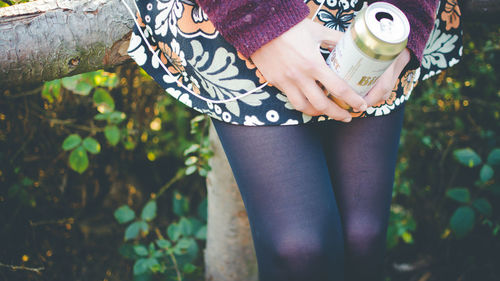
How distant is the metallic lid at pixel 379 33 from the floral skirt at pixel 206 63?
0.16 meters

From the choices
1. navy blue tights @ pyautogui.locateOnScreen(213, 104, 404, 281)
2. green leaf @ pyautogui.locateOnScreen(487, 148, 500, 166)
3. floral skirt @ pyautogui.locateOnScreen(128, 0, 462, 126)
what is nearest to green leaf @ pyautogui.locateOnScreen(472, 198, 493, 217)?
green leaf @ pyautogui.locateOnScreen(487, 148, 500, 166)

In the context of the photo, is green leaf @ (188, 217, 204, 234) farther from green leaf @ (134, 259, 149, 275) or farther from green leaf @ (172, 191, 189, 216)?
green leaf @ (134, 259, 149, 275)

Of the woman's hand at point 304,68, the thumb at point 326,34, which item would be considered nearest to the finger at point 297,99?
the woman's hand at point 304,68

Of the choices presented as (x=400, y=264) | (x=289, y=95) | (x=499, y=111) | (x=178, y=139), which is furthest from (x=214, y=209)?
(x=499, y=111)

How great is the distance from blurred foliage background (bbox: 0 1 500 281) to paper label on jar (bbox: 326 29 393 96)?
0.70 meters

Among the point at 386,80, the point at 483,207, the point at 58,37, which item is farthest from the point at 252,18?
the point at 483,207

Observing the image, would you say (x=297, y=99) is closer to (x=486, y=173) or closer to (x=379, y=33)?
(x=379, y=33)

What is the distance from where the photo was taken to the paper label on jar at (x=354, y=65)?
630 millimetres

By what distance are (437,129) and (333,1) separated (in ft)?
4.37

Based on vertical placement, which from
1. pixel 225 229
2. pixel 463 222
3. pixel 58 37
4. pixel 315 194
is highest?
pixel 58 37

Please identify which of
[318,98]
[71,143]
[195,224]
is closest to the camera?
[318,98]

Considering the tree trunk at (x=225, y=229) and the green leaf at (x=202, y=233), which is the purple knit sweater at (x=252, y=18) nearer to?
the tree trunk at (x=225, y=229)

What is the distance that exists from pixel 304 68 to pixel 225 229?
2.76 feet

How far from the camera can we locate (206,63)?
30.0 inches
